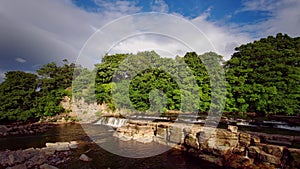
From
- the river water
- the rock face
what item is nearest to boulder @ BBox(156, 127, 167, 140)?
the rock face

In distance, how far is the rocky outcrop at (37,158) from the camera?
8.56 meters

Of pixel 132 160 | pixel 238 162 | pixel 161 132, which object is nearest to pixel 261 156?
pixel 238 162

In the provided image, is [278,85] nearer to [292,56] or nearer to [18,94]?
[292,56]

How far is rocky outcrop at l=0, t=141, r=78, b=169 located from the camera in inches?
337

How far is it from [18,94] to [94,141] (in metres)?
13.2

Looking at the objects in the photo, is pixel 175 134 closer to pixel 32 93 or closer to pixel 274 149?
pixel 274 149

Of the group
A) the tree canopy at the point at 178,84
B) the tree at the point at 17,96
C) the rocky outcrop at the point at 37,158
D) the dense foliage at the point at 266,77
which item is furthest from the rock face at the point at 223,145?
the dense foliage at the point at 266,77

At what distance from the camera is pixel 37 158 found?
930 centimetres

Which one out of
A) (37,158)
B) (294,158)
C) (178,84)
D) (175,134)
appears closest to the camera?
(294,158)

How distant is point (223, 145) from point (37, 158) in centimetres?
991

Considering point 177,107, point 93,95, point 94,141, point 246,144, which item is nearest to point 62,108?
point 93,95

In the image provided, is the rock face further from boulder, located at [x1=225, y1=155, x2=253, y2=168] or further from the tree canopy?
the tree canopy

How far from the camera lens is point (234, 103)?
933 inches

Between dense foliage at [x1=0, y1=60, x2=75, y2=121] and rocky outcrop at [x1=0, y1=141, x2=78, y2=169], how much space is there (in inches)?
471
